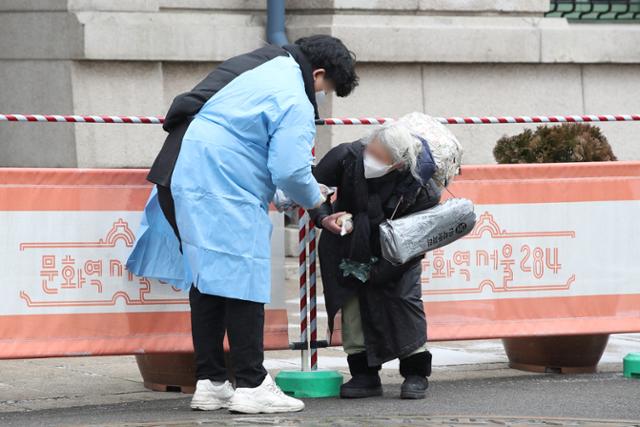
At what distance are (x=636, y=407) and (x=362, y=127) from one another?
597cm

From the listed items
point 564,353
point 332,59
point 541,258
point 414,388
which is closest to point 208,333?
point 414,388

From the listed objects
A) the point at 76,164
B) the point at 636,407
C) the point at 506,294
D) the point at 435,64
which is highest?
the point at 435,64

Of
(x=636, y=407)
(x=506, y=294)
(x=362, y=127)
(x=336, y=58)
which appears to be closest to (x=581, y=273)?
(x=506, y=294)

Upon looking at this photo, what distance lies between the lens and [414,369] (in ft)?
25.7

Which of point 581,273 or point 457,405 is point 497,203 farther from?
point 457,405

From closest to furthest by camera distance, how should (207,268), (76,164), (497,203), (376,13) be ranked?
(207,268) < (497,203) < (76,164) < (376,13)

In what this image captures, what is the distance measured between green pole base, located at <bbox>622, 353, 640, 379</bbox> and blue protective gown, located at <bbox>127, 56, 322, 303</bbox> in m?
2.36

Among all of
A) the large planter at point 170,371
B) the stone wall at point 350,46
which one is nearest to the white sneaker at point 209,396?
the large planter at point 170,371

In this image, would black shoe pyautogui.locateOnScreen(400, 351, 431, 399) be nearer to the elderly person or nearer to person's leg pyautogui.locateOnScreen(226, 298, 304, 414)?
the elderly person

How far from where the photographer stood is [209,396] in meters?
7.42

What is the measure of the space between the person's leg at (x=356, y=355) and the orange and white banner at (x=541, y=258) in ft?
1.97

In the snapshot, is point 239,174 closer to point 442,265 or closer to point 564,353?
point 442,265

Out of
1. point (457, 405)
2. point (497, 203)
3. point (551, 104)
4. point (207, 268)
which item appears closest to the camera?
point (207, 268)

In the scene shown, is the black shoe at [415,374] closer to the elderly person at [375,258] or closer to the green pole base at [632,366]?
the elderly person at [375,258]
